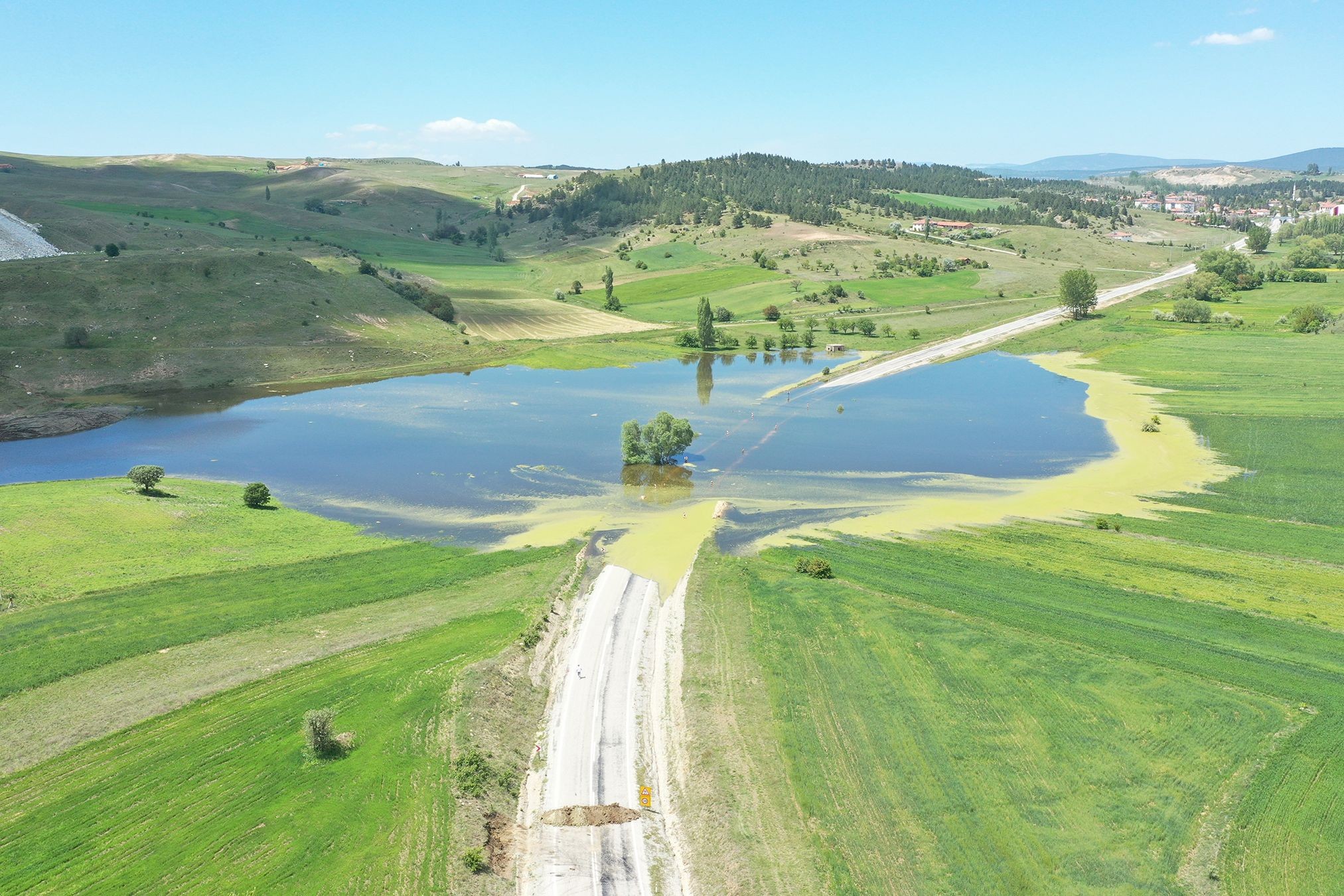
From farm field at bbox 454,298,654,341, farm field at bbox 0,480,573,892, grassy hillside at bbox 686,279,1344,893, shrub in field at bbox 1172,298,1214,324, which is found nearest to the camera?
farm field at bbox 0,480,573,892

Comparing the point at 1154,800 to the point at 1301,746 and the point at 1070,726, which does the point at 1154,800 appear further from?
the point at 1301,746

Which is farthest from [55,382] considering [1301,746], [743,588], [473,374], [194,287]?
[1301,746]

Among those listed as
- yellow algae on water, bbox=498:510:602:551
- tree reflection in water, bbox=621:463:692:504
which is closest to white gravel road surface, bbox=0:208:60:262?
tree reflection in water, bbox=621:463:692:504

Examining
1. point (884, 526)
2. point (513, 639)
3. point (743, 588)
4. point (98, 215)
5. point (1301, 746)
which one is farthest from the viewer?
point (98, 215)

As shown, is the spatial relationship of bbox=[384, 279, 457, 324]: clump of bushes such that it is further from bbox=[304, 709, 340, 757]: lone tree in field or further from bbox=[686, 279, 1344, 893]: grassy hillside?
bbox=[304, 709, 340, 757]: lone tree in field

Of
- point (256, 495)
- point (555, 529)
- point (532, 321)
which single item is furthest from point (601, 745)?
point (532, 321)
